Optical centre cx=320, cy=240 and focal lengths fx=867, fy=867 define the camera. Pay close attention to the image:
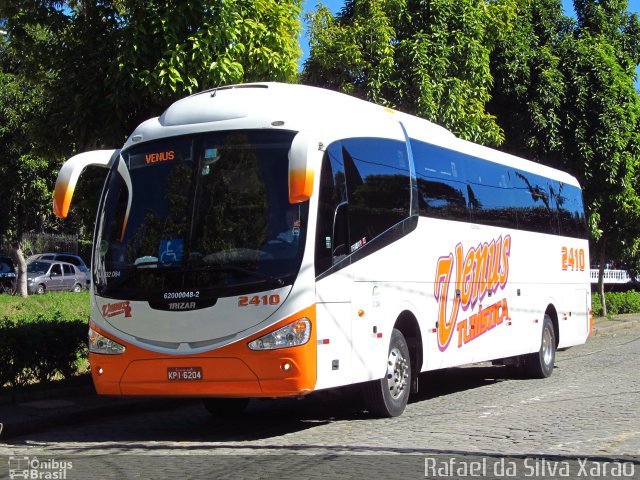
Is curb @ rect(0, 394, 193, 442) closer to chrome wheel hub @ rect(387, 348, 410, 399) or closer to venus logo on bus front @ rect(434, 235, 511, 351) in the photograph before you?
chrome wheel hub @ rect(387, 348, 410, 399)

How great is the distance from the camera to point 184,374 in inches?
340

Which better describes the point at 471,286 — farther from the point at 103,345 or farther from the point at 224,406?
the point at 103,345

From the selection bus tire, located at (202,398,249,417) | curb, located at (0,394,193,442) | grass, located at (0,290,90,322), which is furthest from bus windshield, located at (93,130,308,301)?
grass, located at (0,290,90,322)

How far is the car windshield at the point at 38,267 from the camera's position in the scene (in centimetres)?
3791

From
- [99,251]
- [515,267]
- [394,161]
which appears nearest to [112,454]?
[99,251]

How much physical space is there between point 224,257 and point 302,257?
2.60 ft

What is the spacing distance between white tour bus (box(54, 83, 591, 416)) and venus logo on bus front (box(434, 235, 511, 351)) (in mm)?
460

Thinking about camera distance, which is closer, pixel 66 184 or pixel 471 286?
pixel 66 184

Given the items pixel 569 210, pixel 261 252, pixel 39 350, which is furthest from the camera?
pixel 569 210

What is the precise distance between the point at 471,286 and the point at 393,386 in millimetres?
2953

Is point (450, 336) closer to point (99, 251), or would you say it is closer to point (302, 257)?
point (302, 257)

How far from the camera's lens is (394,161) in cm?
1065

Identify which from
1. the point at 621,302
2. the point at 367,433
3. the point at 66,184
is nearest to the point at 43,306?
the point at 66,184

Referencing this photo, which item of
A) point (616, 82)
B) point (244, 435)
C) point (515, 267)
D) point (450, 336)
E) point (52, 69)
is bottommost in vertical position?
point (244, 435)
